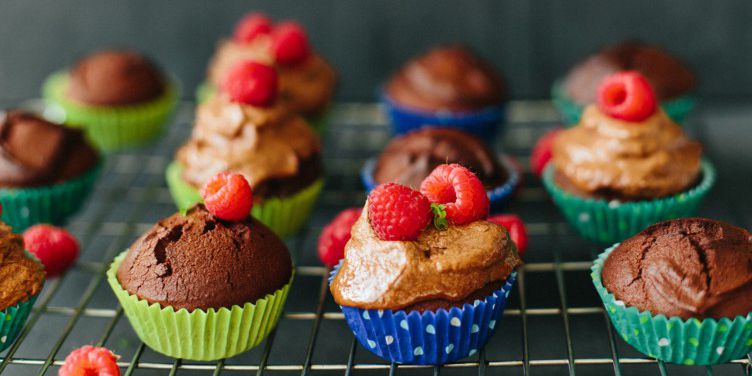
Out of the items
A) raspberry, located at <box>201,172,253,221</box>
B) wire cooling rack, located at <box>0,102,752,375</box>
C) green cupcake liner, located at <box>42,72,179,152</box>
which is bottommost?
wire cooling rack, located at <box>0,102,752,375</box>

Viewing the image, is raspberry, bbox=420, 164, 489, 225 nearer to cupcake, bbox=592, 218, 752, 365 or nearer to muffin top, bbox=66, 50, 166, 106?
cupcake, bbox=592, 218, 752, 365

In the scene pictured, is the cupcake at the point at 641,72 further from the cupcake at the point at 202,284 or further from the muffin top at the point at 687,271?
the cupcake at the point at 202,284

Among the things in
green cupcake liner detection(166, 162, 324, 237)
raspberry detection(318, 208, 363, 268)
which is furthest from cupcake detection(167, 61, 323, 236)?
raspberry detection(318, 208, 363, 268)

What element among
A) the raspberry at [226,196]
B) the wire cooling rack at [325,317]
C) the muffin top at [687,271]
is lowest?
the wire cooling rack at [325,317]

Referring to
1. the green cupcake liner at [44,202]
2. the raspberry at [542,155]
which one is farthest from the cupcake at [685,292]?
the green cupcake liner at [44,202]

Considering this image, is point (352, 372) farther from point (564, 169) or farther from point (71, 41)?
point (71, 41)

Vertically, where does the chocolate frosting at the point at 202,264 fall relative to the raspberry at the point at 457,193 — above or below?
below

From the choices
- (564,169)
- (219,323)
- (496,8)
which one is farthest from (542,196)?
(219,323)

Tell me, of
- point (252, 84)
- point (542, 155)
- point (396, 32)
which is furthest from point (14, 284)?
point (396, 32)
